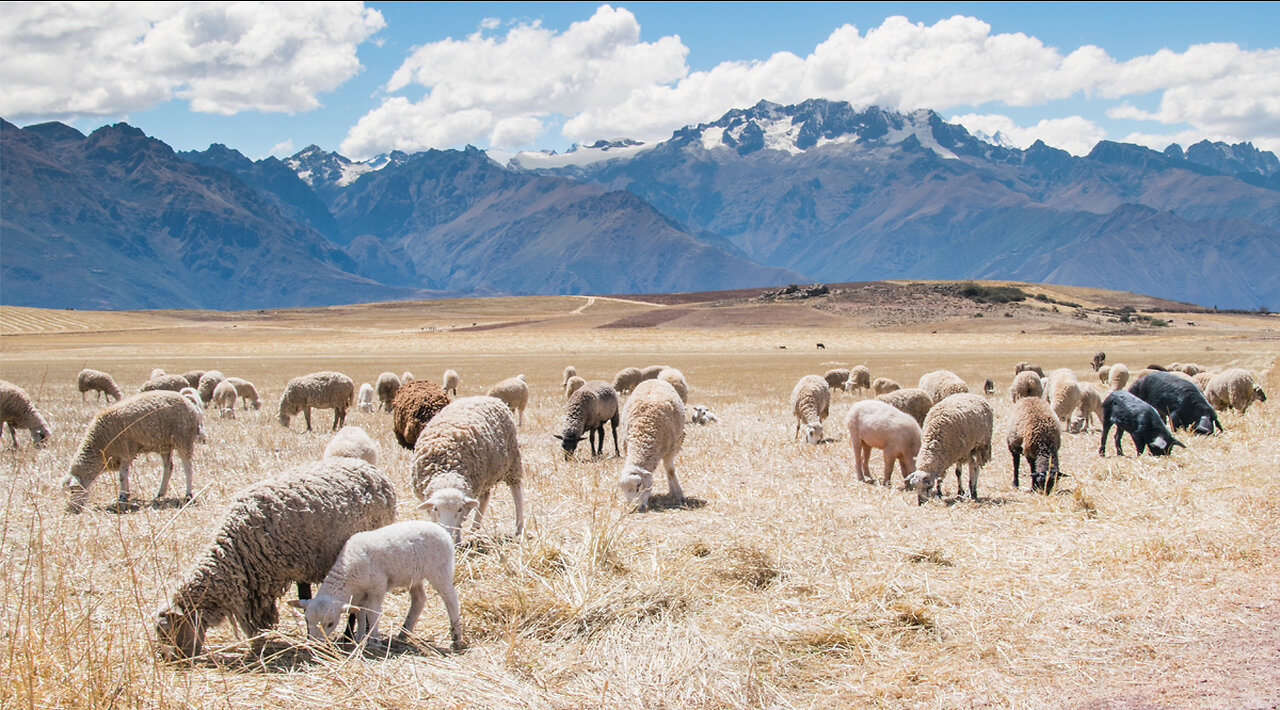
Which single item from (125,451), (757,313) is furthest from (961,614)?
(757,313)

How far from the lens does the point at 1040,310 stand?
107250 millimetres

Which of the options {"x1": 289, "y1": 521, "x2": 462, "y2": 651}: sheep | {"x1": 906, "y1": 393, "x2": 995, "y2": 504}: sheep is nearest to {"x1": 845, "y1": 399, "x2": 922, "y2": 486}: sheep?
{"x1": 906, "y1": 393, "x2": 995, "y2": 504}: sheep

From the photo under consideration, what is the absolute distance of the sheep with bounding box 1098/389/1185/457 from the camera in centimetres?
1415

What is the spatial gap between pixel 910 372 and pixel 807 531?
34028mm

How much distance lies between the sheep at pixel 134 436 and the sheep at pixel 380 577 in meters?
6.43

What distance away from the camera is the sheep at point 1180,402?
17.1m

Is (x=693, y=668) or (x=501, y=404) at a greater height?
(x=501, y=404)

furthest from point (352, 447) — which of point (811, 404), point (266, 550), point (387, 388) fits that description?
point (387, 388)

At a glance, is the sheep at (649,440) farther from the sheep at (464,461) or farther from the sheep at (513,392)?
the sheep at (513,392)

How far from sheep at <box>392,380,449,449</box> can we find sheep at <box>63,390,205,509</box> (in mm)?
2948

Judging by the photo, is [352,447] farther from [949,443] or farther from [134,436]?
[949,443]

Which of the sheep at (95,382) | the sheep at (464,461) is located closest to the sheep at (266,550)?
the sheep at (464,461)

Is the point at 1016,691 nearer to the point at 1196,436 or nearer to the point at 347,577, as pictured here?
the point at 347,577

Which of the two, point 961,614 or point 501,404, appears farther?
point 501,404
